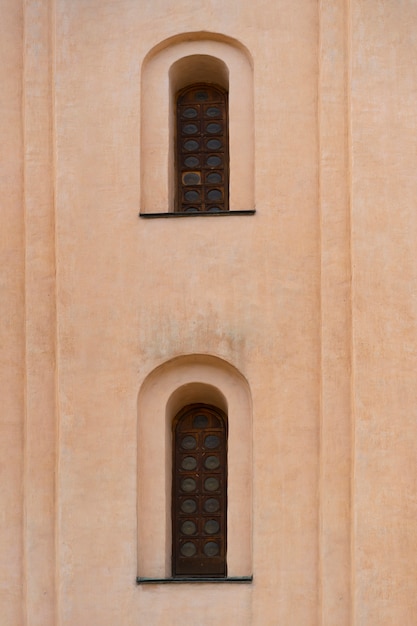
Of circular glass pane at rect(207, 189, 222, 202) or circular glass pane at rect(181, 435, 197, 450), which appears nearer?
circular glass pane at rect(181, 435, 197, 450)

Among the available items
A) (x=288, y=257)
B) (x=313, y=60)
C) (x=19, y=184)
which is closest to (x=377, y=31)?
(x=313, y=60)

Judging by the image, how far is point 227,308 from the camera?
16781 mm

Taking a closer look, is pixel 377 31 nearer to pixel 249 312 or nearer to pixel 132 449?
pixel 249 312

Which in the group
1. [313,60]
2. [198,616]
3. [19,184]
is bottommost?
[198,616]

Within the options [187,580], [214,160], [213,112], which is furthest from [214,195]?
[187,580]

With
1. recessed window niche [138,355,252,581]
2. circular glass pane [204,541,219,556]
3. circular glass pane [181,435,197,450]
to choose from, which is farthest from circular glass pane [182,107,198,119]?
circular glass pane [204,541,219,556]

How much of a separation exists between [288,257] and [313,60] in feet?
5.84

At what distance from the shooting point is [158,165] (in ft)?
56.9

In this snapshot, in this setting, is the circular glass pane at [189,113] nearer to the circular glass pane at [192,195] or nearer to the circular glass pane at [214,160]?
the circular glass pane at [214,160]

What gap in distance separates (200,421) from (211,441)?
0.69 feet

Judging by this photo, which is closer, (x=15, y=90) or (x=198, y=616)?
(x=198, y=616)

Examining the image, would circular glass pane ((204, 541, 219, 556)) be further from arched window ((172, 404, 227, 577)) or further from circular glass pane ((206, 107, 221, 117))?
circular glass pane ((206, 107, 221, 117))

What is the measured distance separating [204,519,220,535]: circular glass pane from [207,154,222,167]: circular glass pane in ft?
10.2

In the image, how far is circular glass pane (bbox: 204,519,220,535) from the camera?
16.8 meters
